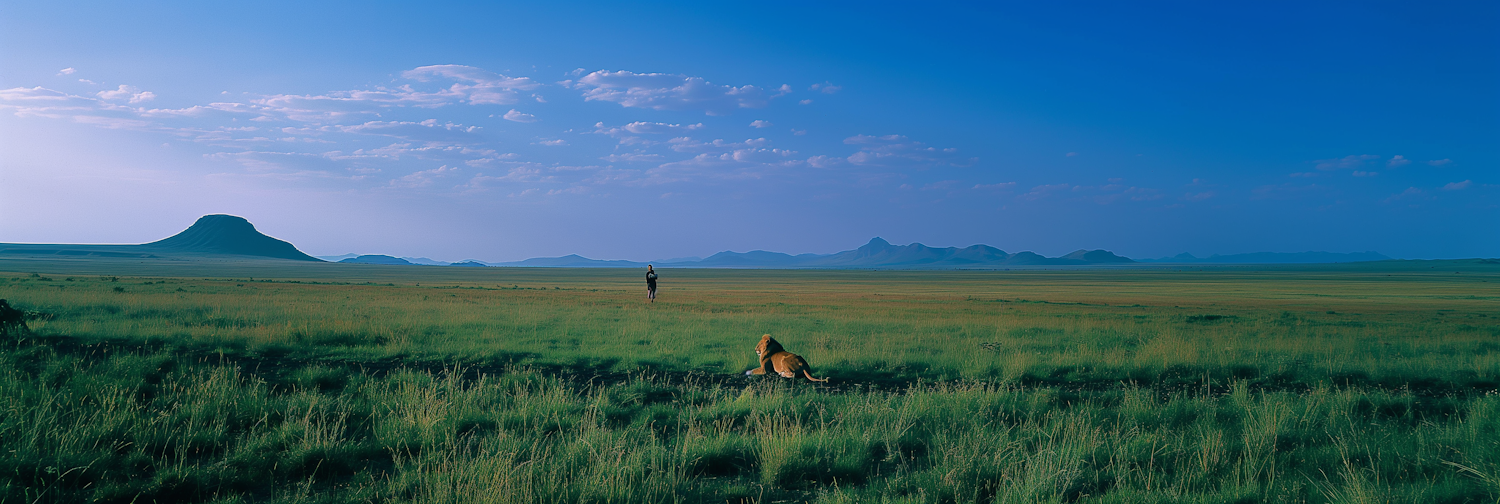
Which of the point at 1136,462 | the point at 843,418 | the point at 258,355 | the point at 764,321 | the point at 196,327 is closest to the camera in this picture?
the point at 1136,462

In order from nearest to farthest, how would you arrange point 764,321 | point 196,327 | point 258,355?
point 258,355 < point 196,327 < point 764,321

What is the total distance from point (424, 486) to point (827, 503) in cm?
283

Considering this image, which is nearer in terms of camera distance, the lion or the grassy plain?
the grassy plain

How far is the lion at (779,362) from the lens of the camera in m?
9.63

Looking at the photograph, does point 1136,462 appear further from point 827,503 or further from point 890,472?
point 827,503

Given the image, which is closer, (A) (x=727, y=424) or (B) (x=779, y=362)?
(A) (x=727, y=424)

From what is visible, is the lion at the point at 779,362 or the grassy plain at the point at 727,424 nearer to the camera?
the grassy plain at the point at 727,424

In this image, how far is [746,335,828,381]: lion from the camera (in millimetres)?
9633

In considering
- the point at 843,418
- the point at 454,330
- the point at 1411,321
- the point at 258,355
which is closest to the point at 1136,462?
the point at 843,418

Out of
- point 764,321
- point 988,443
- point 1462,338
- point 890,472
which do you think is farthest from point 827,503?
point 1462,338

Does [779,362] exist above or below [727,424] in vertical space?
above

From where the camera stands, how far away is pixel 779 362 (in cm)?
991

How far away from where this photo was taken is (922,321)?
67.1ft

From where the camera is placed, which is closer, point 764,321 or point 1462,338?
point 1462,338
